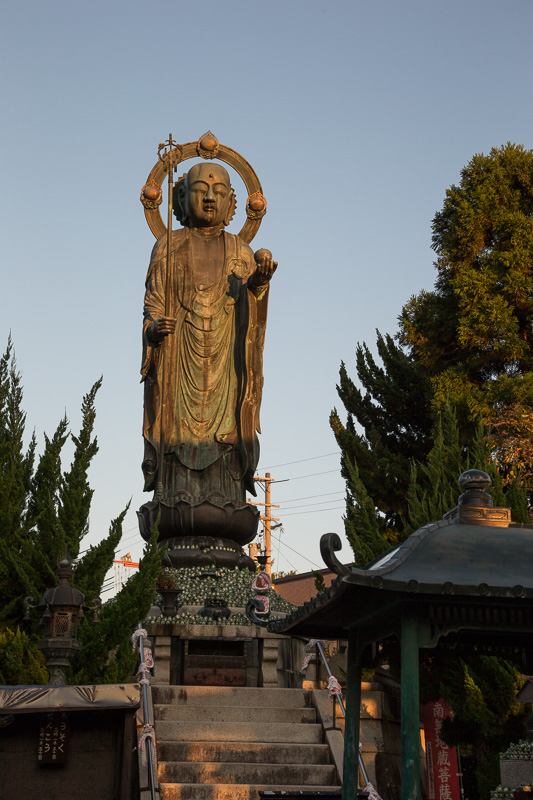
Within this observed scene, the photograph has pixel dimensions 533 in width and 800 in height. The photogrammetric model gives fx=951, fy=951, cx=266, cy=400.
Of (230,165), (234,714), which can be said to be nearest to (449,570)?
(234,714)

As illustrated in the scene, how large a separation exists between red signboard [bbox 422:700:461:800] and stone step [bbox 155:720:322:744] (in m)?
2.13

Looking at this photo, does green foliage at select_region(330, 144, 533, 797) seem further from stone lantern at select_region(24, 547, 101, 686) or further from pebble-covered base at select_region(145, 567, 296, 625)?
stone lantern at select_region(24, 547, 101, 686)

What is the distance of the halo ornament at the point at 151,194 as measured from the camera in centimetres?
1495

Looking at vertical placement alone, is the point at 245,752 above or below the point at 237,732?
below

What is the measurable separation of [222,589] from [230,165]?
702 centimetres

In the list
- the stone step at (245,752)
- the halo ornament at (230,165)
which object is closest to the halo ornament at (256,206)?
the halo ornament at (230,165)

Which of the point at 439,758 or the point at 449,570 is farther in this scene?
the point at 439,758

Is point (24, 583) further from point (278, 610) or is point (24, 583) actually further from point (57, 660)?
point (278, 610)

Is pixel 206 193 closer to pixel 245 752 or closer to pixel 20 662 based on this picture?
pixel 20 662

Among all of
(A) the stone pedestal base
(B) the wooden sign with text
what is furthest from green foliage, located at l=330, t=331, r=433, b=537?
(B) the wooden sign with text

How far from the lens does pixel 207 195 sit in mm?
14781

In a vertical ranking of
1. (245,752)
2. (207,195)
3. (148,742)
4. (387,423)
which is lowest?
(245,752)

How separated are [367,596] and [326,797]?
5.09ft

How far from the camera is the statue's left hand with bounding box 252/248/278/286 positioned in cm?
1330
